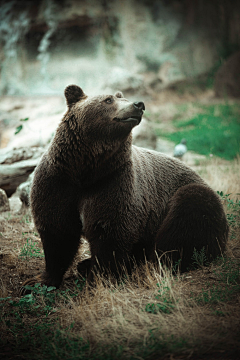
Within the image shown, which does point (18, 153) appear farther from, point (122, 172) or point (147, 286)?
point (147, 286)

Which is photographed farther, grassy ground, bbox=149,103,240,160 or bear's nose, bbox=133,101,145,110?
grassy ground, bbox=149,103,240,160

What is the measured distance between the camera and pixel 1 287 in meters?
3.12

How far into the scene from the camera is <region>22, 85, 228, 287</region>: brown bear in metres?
2.86

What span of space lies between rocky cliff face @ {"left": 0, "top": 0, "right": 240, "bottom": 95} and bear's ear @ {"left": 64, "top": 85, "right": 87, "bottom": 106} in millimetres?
12619

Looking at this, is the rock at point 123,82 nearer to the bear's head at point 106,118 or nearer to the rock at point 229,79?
the rock at point 229,79

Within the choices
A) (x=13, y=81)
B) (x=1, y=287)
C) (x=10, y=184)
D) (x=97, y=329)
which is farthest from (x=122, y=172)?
(x=13, y=81)

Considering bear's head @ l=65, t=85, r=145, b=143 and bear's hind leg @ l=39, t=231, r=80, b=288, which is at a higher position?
bear's head @ l=65, t=85, r=145, b=143

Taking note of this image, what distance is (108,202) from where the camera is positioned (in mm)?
2914

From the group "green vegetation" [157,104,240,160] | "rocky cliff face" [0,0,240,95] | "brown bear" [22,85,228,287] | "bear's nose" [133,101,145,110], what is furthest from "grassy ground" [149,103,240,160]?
"bear's nose" [133,101,145,110]

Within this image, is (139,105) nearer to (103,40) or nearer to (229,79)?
(229,79)

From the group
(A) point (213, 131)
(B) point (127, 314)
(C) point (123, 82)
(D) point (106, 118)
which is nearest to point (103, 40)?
(C) point (123, 82)

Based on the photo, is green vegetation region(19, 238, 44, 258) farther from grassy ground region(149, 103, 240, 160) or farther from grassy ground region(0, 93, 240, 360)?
grassy ground region(149, 103, 240, 160)

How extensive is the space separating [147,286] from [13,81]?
15.0m

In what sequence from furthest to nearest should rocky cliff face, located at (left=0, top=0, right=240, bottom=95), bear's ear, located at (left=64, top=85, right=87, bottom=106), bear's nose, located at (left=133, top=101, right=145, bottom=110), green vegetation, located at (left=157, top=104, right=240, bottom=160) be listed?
rocky cliff face, located at (left=0, top=0, right=240, bottom=95), green vegetation, located at (left=157, top=104, right=240, bottom=160), bear's ear, located at (left=64, top=85, right=87, bottom=106), bear's nose, located at (left=133, top=101, right=145, bottom=110)
